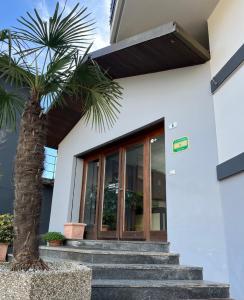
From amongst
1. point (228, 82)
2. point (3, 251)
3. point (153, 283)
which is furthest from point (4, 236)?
point (228, 82)

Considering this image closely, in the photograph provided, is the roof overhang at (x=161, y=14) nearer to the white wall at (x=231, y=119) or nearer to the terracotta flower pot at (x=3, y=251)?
the white wall at (x=231, y=119)

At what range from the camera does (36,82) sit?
7.88 feet

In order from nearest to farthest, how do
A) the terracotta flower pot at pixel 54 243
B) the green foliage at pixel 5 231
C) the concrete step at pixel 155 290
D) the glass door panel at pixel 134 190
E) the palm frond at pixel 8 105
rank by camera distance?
1. the palm frond at pixel 8 105
2. the concrete step at pixel 155 290
3. the green foliage at pixel 5 231
4. the glass door panel at pixel 134 190
5. the terracotta flower pot at pixel 54 243

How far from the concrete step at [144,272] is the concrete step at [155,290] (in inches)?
5.1

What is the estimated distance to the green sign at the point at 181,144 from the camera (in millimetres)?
4070

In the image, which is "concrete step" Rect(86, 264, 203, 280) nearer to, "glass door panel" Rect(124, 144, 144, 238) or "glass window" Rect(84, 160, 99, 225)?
"glass door panel" Rect(124, 144, 144, 238)

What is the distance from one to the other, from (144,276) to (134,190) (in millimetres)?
2030

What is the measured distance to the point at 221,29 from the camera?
155 inches

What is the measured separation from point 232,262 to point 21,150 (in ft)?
8.12

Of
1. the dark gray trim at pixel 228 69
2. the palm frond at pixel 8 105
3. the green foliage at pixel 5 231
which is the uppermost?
the dark gray trim at pixel 228 69

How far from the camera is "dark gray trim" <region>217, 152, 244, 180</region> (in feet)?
10.1

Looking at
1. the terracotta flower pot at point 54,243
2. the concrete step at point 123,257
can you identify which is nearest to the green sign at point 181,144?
the concrete step at point 123,257

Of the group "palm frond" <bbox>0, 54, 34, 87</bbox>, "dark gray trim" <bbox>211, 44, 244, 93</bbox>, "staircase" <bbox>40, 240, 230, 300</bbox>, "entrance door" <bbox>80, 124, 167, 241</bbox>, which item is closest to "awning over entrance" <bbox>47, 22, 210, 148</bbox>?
"dark gray trim" <bbox>211, 44, 244, 93</bbox>

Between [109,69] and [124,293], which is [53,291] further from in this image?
[109,69]
